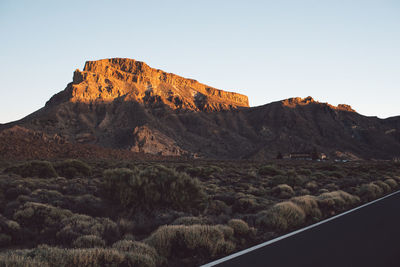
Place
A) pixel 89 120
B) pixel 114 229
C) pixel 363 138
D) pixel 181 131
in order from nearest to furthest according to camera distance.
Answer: pixel 114 229
pixel 89 120
pixel 181 131
pixel 363 138

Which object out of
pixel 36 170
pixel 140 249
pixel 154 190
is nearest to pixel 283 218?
pixel 154 190

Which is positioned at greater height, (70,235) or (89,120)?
(89,120)

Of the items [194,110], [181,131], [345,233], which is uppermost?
[194,110]

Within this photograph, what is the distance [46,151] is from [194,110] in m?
80.7

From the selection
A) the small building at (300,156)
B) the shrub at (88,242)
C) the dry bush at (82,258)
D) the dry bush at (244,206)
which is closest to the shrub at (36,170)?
the dry bush at (244,206)

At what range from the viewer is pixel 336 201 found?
13336mm

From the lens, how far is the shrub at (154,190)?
1070 centimetres

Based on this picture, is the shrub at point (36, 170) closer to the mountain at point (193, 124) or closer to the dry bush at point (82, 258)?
the dry bush at point (82, 258)

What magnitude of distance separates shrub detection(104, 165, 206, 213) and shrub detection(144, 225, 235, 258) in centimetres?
388

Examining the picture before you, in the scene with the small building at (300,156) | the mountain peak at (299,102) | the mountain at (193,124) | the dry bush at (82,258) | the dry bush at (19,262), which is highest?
the mountain peak at (299,102)

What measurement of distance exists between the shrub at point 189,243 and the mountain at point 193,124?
76085 millimetres

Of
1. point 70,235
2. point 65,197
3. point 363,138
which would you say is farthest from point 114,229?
point 363,138

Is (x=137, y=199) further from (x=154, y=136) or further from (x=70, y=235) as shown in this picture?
(x=154, y=136)

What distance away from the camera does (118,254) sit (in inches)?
203
